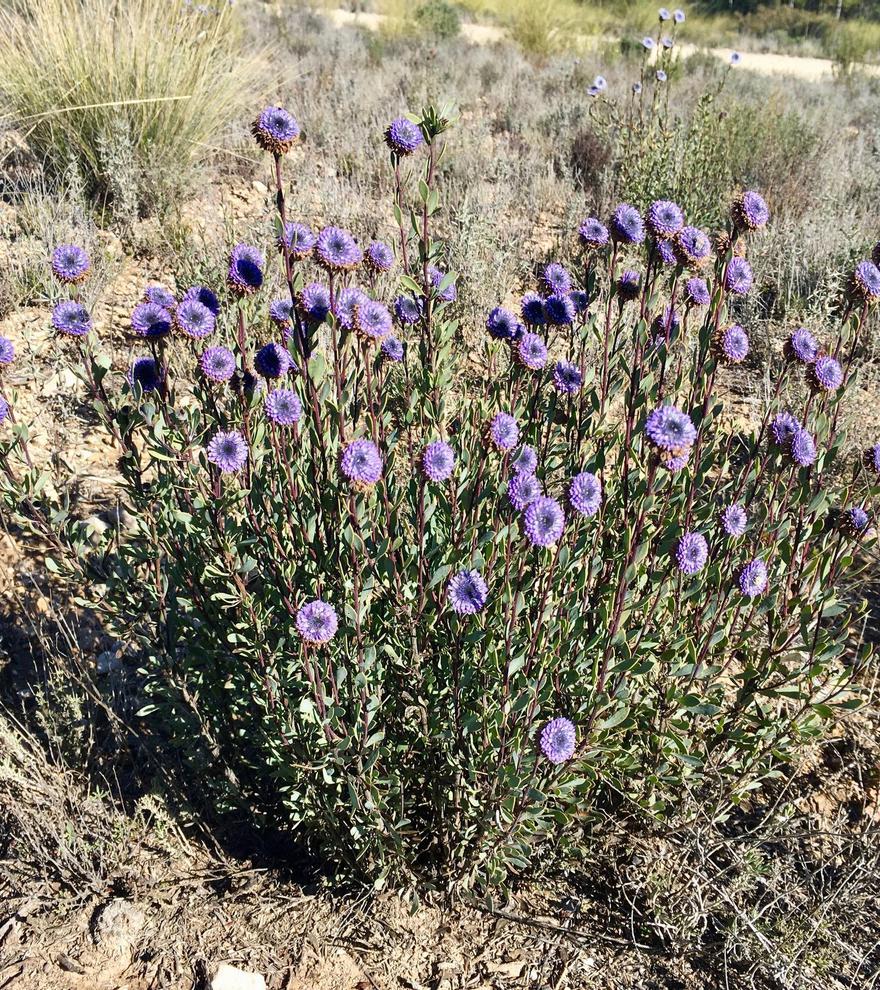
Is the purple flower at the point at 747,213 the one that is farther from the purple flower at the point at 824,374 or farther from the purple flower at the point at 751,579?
the purple flower at the point at 751,579

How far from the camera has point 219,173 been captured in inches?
295

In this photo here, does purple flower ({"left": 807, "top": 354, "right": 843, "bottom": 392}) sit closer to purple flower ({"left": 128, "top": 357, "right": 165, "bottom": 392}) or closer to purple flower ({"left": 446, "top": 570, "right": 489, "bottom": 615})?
purple flower ({"left": 446, "top": 570, "right": 489, "bottom": 615})

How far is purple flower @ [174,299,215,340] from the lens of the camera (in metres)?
2.20

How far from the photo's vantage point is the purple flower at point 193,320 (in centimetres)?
220

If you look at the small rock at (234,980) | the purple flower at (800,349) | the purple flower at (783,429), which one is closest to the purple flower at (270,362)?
the purple flower at (783,429)

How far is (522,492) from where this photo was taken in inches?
75.7

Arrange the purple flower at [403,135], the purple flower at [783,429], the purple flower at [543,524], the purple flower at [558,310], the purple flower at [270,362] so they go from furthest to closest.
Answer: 1. the purple flower at [558,310]
2. the purple flower at [403,135]
3. the purple flower at [783,429]
4. the purple flower at [270,362]
5. the purple flower at [543,524]

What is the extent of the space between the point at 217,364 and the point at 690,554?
142 centimetres

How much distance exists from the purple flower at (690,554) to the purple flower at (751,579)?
208mm

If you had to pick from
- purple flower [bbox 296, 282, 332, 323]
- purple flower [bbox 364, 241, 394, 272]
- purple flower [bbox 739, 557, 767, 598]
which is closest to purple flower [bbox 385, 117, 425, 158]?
purple flower [bbox 364, 241, 394, 272]

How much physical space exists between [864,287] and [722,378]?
295 cm

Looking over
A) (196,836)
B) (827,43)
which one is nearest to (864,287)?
(196,836)

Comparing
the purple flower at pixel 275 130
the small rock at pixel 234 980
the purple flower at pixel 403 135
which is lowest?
the small rock at pixel 234 980

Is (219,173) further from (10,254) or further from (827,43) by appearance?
(827,43)
